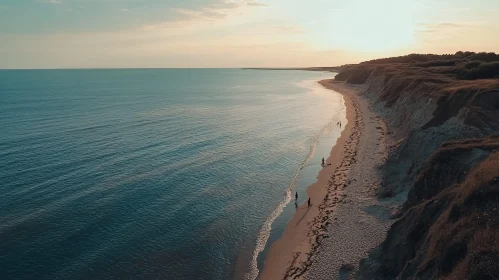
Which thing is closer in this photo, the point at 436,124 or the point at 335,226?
the point at 335,226

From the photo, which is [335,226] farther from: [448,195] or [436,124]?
[436,124]

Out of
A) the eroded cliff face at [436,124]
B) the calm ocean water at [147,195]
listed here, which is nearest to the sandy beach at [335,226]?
the calm ocean water at [147,195]

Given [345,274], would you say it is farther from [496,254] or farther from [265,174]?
[265,174]

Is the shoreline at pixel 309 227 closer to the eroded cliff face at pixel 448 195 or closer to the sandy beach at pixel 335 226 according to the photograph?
the sandy beach at pixel 335 226

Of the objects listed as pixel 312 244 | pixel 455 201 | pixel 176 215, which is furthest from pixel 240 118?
pixel 455 201

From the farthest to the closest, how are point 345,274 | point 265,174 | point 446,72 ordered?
point 446,72, point 265,174, point 345,274

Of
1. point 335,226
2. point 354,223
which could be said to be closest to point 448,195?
point 354,223
